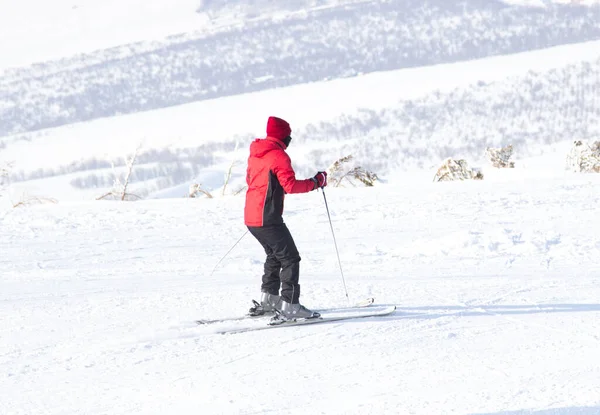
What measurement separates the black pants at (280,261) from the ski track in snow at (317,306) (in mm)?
302

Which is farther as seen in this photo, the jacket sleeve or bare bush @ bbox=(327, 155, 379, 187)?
bare bush @ bbox=(327, 155, 379, 187)

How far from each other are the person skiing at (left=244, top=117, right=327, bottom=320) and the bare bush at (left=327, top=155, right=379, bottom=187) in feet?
26.6

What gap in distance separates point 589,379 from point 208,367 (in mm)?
2096

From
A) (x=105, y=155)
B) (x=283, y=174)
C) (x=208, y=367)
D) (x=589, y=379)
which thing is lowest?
(x=589, y=379)

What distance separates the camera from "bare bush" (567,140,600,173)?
47.4ft

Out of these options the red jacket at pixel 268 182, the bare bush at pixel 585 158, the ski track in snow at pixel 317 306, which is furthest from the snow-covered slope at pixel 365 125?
the red jacket at pixel 268 182

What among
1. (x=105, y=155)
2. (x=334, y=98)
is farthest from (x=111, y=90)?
(x=105, y=155)

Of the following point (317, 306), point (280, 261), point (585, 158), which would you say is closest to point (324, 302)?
point (317, 306)

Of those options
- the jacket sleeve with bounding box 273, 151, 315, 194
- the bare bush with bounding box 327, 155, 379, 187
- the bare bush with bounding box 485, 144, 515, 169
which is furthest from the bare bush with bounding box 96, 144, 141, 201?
the jacket sleeve with bounding box 273, 151, 315, 194

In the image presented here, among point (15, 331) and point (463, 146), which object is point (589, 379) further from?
point (463, 146)

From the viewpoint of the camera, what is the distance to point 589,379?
4.15m

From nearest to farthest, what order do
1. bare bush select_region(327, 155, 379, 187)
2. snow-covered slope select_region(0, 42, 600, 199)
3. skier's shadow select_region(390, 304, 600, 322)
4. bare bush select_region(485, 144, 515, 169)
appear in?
1. skier's shadow select_region(390, 304, 600, 322)
2. bare bush select_region(327, 155, 379, 187)
3. bare bush select_region(485, 144, 515, 169)
4. snow-covered slope select_region(0, 42, 600, 199)

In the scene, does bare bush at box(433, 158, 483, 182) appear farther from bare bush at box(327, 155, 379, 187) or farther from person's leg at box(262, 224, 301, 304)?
person's leg at box(262, 224, 301, 304)

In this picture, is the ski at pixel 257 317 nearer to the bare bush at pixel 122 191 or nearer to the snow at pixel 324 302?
the snow at pixel 324 302
